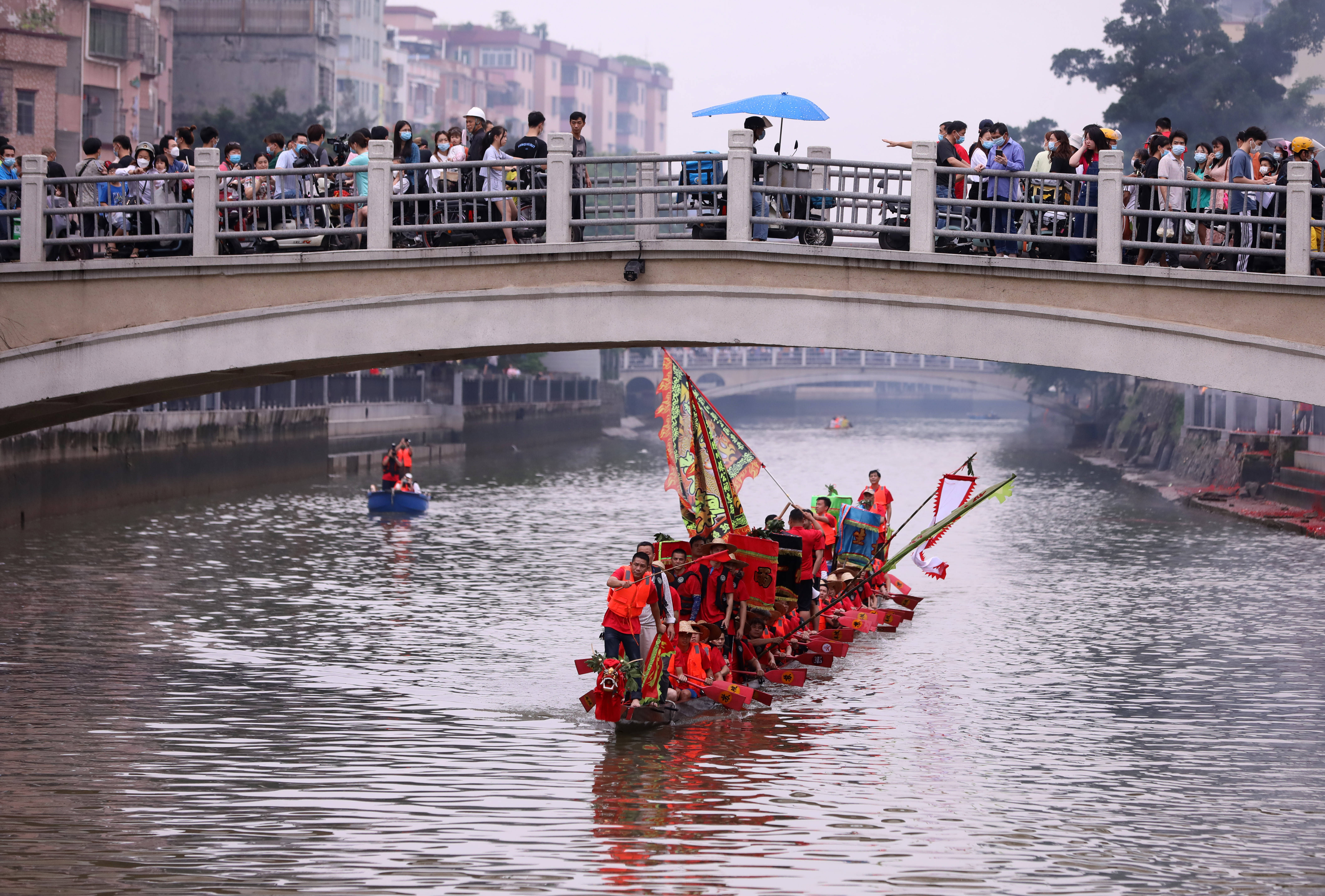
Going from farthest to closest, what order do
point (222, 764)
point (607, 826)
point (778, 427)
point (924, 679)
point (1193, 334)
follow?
point (778, 427) → point (924, 679) → point (1193, 334) → point (222, 764) → point (607, 826)

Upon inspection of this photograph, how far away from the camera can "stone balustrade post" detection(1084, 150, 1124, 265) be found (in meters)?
17.9

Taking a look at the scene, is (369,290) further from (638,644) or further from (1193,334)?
(1193,334)

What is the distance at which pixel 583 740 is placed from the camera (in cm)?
1798

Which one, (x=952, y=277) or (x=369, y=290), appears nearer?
(x=952, y=277)

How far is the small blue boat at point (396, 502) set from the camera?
4181 cm

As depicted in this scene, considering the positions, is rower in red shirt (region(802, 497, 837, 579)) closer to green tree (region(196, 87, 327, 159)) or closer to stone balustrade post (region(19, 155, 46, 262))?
stone balustrade post (region(19, 155, 46, 262))

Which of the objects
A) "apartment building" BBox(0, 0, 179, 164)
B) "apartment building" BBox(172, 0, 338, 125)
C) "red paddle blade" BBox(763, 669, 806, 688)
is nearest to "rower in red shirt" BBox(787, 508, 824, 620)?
"red paddle blade" BBox(763, 669, 806, 688)

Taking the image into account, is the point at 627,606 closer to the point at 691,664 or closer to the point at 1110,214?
the point at 691,664

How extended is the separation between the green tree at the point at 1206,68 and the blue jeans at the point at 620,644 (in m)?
49.2

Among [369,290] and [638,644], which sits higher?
[369,290]

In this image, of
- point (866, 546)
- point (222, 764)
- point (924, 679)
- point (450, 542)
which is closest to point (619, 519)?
point (450, 542)

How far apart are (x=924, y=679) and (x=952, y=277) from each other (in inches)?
250

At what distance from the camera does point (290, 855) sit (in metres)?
13.7

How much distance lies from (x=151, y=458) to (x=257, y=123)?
28.9 meters
